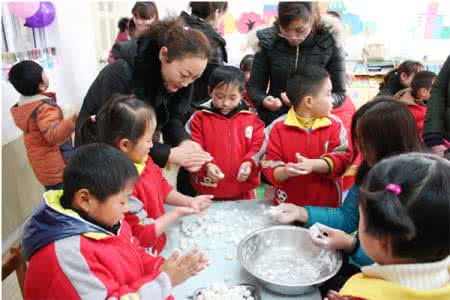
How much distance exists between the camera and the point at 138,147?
4.49 feet

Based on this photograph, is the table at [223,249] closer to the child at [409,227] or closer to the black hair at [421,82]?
the child at [409,227]

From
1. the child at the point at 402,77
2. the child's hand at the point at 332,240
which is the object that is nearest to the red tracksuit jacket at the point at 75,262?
the child's hand at the point at 332,240

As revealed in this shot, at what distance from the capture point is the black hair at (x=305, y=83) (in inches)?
71.0

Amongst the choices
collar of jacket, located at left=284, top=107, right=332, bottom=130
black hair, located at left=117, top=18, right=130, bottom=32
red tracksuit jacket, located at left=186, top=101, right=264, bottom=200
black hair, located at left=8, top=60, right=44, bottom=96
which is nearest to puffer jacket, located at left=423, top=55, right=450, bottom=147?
collar of jacket, located at left=284, top=107, right=332, bottom=130

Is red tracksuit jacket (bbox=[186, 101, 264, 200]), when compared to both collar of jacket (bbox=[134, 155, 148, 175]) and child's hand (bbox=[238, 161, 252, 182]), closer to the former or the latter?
child's hand (bbox=[238, 161, 252, 182])

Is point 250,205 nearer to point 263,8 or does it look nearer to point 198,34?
point 198,34

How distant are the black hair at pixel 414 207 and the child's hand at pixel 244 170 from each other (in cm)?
106

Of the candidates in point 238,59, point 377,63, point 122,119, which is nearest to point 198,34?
point 122,119

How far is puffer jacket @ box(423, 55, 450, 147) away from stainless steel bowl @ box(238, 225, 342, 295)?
107 cm

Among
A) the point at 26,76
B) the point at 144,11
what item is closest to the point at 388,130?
the point at 26,76

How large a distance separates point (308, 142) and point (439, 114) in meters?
0.77

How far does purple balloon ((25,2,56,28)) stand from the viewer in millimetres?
2750

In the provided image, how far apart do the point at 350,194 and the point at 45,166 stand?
2.06 metres

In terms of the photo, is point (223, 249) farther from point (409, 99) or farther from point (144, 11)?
point (409, 99)
